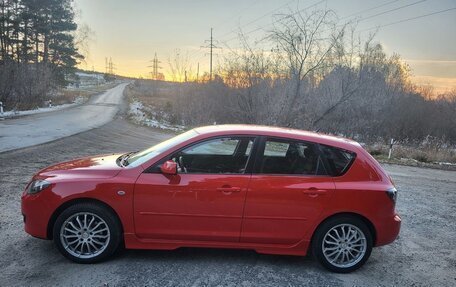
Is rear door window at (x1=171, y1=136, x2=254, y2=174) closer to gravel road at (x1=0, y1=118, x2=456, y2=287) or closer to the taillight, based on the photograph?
gravel road at (x1=0, y1=118, x2=456, y2=287)

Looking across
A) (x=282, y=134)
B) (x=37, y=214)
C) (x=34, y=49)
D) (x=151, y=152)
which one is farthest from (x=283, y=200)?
(x=34, y=49)

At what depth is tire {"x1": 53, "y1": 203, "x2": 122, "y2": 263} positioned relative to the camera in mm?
4250

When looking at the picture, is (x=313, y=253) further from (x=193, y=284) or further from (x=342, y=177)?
(x=193, y=284)

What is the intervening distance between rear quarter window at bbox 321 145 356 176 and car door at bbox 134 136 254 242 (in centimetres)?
97

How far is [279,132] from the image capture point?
4715mm

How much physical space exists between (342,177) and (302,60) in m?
16.3

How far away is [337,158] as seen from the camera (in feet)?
15.1

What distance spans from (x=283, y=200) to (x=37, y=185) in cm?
276

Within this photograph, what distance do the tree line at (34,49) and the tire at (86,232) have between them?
28900mm

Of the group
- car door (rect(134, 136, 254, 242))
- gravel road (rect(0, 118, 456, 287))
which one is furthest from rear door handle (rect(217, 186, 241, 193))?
gravel road (rect(0, 118, 456, 287))

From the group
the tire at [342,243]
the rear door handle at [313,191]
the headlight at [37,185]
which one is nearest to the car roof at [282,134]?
the rear door handle at [313,191]

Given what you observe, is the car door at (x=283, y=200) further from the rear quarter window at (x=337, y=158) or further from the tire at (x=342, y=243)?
the tire at (x=342, y=243)

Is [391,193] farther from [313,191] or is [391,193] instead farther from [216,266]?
[216,266]

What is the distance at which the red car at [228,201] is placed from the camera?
4.27 metres
